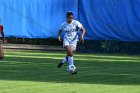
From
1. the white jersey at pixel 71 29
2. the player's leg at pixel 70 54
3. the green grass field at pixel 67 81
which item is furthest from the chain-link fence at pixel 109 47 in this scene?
the player's leg at pixel 70 54

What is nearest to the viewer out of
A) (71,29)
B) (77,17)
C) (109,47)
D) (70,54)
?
(70,54)

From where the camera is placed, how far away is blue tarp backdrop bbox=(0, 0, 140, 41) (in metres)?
30.5

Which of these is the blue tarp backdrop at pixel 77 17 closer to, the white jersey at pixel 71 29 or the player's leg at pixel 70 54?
the white jersey at pixel 71 29

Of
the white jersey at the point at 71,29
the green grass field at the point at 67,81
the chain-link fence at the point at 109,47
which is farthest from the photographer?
the chain-link fence at the point at 109,47

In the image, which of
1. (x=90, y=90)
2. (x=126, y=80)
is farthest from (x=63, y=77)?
(x=90, y=90)

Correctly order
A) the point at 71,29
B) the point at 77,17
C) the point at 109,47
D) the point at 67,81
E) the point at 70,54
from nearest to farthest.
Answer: the point at 67,81 < the point at 70,54 < the point at 71,29 < the point at 77,17 < the point at 109,47

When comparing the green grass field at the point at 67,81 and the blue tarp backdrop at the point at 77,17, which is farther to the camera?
the blue tarp backdrop at the point at 77,17

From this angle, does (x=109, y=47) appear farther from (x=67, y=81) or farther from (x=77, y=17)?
(x=67, y=81)

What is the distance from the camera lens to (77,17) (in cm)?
3159

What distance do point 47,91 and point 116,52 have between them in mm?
19702

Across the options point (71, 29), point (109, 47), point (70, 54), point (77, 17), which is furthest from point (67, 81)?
point (109, 47)

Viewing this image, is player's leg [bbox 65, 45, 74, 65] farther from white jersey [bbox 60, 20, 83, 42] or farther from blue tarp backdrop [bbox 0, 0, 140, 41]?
blue tarp backdrop [bbox 0, 0, 140, 41]

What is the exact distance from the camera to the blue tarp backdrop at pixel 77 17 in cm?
3052

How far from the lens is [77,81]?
15.0 meters
